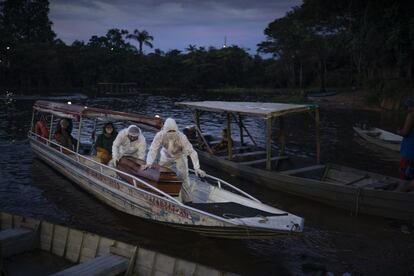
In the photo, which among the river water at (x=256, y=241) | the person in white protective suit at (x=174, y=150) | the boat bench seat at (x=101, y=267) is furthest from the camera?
the person in white protective suit at (x=174, y=150)

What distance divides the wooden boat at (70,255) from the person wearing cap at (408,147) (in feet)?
24.2

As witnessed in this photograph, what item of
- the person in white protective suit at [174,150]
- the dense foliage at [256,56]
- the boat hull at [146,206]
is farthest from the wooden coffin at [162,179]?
the dense foliage at [256,56]

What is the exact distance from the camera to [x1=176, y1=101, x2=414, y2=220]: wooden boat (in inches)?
443

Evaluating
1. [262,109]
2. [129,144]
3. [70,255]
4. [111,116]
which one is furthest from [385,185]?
[111,116]

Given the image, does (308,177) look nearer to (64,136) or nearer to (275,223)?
(275,223)

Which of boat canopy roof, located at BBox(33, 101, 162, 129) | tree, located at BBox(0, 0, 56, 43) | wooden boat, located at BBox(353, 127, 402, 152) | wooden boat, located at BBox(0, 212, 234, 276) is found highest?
tree, located at BBox(0, 0, 56, 43)

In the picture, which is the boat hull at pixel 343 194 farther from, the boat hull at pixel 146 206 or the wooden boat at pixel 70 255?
the wooden boat at pixel 70 255

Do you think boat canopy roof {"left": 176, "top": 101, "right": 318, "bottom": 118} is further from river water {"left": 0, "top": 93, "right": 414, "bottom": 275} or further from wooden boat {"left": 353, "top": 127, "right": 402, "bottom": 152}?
wooden boat {"left": 353, "top": 127, "right": 402, "bottom": 152}

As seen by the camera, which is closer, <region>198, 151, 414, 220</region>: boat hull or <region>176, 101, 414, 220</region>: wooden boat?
<region>198, 151, 414, 220</region>: boat hull

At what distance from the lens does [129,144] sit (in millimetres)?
12695

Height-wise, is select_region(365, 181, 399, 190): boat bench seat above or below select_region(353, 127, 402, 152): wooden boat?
below

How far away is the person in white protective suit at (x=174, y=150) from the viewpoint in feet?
35.7

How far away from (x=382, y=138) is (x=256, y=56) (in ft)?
246

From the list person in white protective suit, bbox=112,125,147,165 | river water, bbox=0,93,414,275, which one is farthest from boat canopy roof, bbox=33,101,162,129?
river water, bbox=0,93,414,275
